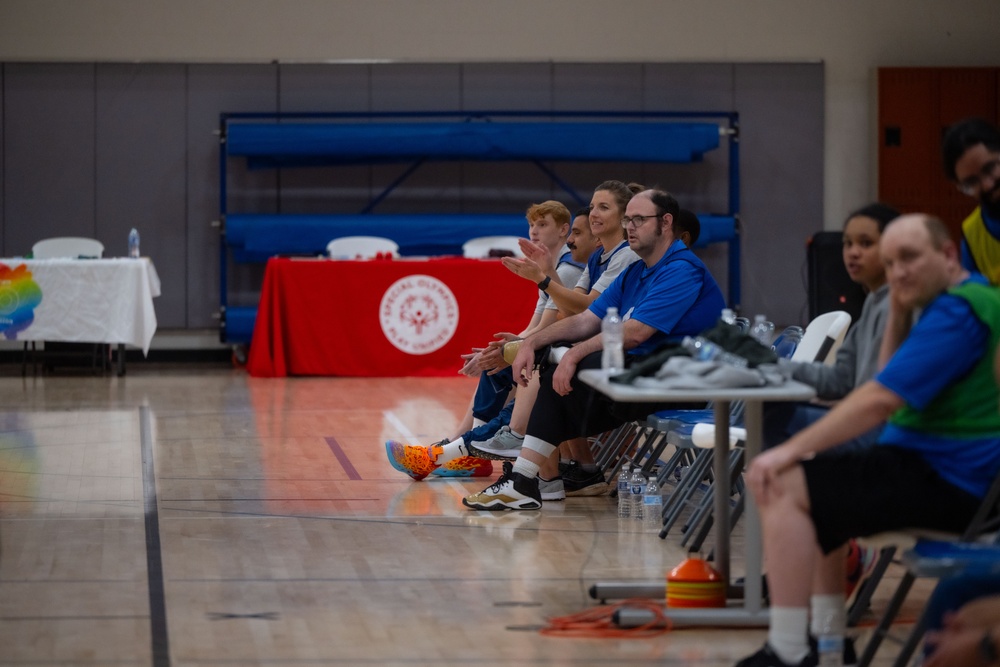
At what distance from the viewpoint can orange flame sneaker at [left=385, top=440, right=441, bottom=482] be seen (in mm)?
6129

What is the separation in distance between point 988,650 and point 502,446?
3.41 m

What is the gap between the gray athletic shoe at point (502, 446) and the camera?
229 inches

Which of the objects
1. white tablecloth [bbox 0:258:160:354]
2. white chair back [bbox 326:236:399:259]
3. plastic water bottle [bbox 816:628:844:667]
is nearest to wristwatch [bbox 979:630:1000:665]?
plastic water bottle [bbox 816:628:844:667]

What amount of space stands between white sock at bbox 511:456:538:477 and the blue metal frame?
25.1 feet

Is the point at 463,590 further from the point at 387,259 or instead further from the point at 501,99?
the point at 501,99

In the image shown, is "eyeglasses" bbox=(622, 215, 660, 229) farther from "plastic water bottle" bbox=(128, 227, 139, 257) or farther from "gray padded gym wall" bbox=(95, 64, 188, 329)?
"gray padded gym wall" bbox=(95, 64, 188, 329)

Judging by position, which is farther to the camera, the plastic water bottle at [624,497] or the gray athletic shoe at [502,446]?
the gray athletic shoe at [502,446]

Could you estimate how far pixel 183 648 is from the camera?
349 cm

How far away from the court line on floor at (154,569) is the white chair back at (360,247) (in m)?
4.86

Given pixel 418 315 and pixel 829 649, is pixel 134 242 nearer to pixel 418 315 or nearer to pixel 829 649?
pixel 418 315

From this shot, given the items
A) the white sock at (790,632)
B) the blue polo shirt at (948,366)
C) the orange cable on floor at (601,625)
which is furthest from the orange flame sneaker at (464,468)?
the blue polo shirt at (948,366)

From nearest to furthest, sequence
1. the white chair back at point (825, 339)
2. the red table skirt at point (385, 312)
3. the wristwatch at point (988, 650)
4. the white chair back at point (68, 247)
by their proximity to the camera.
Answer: the wristwatch at point (988, 650) → the white chair back at point (825, 339) → the red table skirt at point (385, 312) → the white chair back at point (68, 247)

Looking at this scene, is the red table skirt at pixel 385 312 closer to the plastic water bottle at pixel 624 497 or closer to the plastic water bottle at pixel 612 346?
the plastic water bottle at pixel 624 497

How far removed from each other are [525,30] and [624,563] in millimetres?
9455
